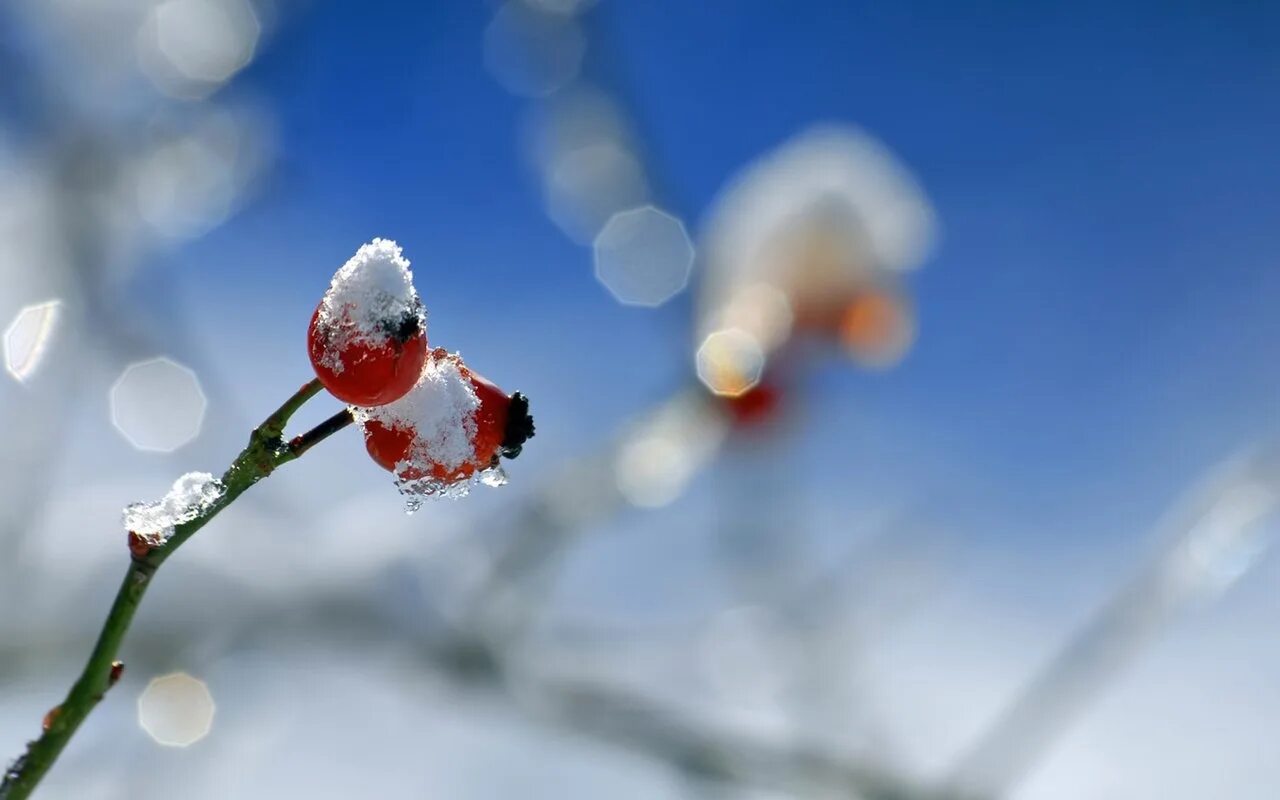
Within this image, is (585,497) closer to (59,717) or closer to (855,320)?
(855,320)

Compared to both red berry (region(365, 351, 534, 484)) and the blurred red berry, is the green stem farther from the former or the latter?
the blurred red berry

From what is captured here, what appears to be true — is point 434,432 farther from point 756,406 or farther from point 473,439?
point 756,406

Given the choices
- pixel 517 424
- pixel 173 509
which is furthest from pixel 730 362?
pixel 173 509

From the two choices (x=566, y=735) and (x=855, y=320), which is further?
(x=855, y=320)

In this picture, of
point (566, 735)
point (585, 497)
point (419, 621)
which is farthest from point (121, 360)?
point (566, 735)

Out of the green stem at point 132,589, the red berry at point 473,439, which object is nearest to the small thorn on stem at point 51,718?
the green stem at point 132,589

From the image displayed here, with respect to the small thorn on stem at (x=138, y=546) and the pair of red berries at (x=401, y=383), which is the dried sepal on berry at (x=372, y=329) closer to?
the pair of red berries at (x=401, y=383)

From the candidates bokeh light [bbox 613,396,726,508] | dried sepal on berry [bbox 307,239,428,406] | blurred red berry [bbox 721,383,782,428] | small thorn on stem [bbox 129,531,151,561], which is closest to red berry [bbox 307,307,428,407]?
dried sepal on berry [bbox 307,239,428,406]
